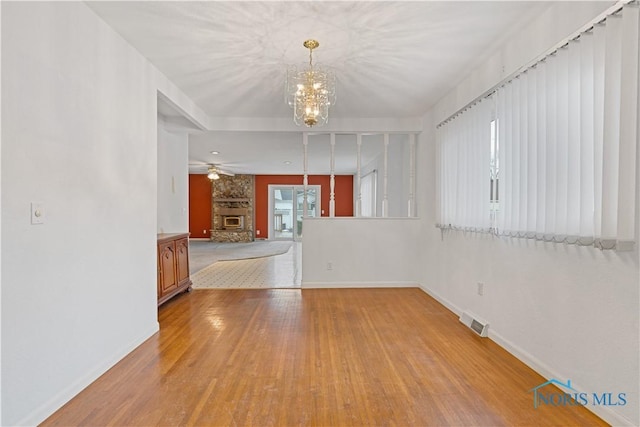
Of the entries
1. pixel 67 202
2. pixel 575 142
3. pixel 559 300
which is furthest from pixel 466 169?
pixel 67 202

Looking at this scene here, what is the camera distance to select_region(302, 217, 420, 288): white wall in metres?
5.17

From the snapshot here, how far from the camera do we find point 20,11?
1807 millimetres

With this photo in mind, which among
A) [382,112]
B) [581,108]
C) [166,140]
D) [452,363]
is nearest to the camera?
[581,108]

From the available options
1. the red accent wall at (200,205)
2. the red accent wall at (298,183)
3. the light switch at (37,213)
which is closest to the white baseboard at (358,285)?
the light switch at (37,213)

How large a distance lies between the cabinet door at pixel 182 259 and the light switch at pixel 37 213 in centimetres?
270

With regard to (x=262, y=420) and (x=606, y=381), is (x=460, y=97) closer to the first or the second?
(x=606, y=381)

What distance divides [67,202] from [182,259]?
270cm

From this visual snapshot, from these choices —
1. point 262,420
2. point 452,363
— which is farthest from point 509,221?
point 262,420

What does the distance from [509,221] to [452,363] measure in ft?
3.90

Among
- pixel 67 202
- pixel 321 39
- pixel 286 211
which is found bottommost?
pixel 286 211

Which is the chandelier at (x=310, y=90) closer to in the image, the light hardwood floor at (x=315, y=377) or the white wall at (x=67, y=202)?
the white wall at (x=67, y=202)

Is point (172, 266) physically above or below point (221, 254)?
above

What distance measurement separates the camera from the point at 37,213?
1894 mm
